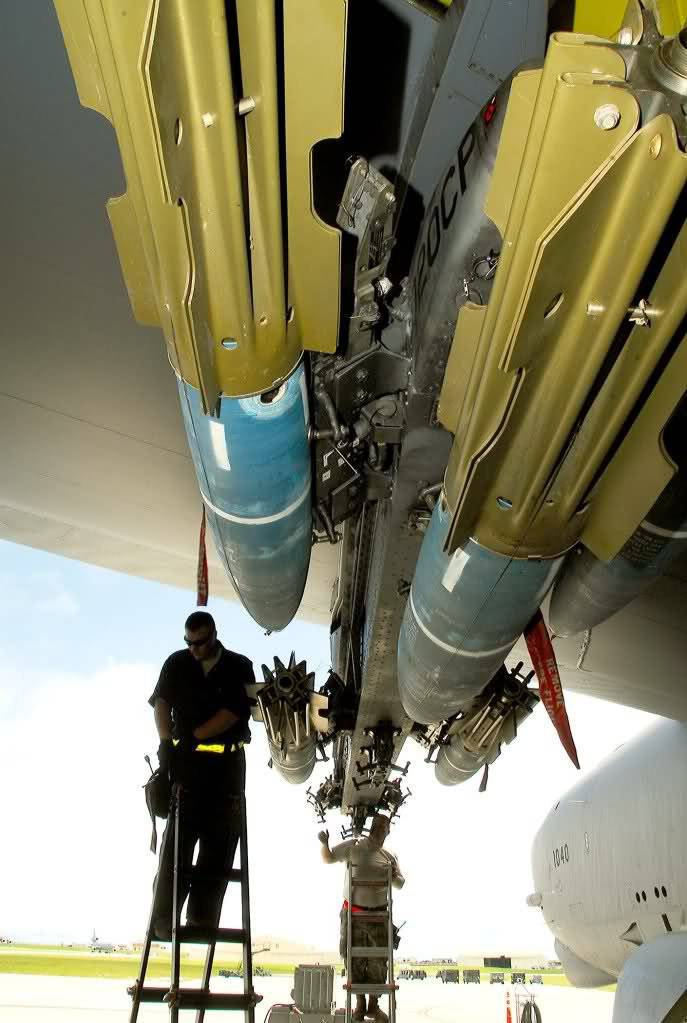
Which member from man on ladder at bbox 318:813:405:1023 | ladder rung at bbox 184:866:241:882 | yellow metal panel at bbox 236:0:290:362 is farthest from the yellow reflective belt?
man on ladder at bbox 318:813:405:1023

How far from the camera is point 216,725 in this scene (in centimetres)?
403

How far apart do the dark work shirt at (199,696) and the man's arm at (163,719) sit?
25 millimetres

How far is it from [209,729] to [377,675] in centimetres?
136

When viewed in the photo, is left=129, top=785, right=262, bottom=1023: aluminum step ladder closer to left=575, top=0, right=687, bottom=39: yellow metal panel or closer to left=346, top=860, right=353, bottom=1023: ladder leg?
left=575, top=0, right=687, bottom=39: yellow metal panel

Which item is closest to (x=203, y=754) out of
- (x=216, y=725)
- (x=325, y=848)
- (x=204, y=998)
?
(x=216, y=725)

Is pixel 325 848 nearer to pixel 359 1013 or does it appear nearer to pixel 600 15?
pixel 359 1013

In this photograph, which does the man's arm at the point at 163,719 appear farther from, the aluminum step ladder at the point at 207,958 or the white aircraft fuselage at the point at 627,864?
the white aircraft fuselage at the point at 627,864

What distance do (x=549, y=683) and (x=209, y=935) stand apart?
204 cm

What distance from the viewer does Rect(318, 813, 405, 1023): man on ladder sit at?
776 centimetres

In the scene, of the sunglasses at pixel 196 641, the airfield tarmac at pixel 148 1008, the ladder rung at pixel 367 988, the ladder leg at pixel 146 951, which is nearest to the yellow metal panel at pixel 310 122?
the sunglasses at pixel 196 641

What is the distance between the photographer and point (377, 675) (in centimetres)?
495

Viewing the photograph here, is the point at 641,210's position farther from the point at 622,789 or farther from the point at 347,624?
the point at 622,789

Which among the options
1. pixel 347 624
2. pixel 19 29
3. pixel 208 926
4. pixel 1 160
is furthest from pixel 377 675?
pixel 19 29

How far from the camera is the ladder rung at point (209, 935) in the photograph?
3.41 m
